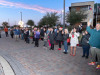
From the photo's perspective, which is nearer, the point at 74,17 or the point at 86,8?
the point at 74,17

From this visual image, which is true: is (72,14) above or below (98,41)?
above

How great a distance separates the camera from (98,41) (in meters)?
4.48

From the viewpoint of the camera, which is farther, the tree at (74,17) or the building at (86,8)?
the building at (86,8)

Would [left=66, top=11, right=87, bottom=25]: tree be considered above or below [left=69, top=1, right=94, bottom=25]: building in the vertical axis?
below

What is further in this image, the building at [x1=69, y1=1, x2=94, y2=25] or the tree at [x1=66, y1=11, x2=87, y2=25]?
the building at [x1=69, y1=1, x2=94, y2=25]

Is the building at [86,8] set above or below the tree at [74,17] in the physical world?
above

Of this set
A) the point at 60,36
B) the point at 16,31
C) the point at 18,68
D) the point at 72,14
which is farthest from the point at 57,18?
the point at 18,68

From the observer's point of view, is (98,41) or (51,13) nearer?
(98,41)

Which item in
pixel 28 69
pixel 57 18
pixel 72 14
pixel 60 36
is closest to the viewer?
pixel 28 69

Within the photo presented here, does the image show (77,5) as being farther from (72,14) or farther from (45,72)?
(45,72)

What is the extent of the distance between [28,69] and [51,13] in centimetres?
3266

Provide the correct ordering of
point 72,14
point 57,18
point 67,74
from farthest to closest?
1. point 57,18
2. point 72,14
3. point 67,74

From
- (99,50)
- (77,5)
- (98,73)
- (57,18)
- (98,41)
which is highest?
(77,5)

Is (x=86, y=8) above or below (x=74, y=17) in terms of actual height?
above
